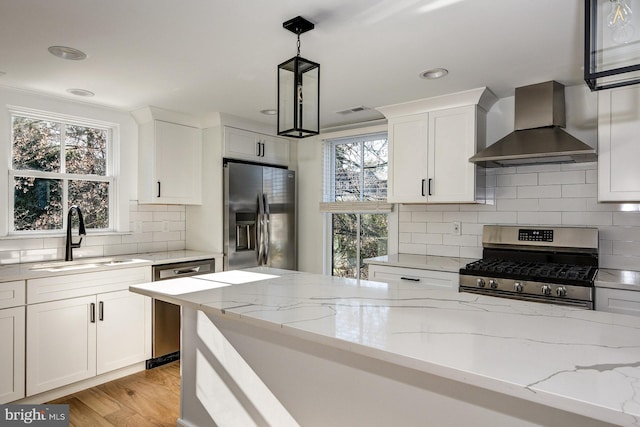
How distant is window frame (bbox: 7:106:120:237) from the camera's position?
3.16 meters

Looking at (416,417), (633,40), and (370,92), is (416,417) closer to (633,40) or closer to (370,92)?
(633,40)

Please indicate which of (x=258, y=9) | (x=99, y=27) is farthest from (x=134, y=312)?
(x=258, y=9)

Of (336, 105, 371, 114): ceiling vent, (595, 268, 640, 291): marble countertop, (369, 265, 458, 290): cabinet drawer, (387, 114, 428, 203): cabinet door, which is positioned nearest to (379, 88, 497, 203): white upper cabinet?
(387, 114, 428, 203): cabinet door

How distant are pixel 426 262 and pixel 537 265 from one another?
79cm

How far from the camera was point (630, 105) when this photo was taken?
252cm

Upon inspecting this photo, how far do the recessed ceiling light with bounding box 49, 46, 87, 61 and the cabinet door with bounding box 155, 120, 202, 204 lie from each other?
4.14 ft

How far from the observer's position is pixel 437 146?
11.0 ft

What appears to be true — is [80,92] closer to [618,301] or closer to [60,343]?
[60,343]

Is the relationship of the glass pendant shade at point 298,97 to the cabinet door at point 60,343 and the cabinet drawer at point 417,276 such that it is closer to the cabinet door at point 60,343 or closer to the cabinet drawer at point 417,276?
the cabinet drawer at point 417,276

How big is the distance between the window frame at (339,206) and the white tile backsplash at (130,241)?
27 centimetres

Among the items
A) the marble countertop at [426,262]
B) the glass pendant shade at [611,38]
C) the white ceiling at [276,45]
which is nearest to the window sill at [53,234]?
the white ceiling at [276,45]

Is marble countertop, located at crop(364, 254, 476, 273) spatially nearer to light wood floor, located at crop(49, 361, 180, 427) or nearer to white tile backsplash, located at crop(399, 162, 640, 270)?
white tile backsplash, located at crop(399, 162, 640, 270)

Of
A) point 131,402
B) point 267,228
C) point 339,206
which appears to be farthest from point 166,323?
point 339,206

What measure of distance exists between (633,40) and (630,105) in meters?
1.58
